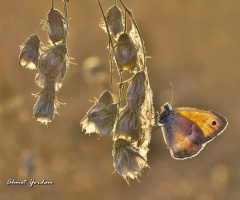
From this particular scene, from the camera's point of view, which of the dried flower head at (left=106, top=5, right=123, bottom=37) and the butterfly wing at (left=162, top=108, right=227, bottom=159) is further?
the butterfly wing at (left=162, top=108, right=227, bottom=159)

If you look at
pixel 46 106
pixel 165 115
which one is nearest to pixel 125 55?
pixel 46 106

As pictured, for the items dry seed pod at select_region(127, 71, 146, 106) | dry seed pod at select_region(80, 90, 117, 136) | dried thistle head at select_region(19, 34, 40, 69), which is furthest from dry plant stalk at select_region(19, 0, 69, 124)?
dry seed pod at select_region(127, 71, 146, 106)

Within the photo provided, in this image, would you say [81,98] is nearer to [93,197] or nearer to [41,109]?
[93,197]

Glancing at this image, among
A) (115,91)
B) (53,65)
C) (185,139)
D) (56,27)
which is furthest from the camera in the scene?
(115,91)

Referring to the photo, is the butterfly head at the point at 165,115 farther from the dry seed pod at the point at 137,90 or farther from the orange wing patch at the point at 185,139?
the dry seed pod at the point at 137,90

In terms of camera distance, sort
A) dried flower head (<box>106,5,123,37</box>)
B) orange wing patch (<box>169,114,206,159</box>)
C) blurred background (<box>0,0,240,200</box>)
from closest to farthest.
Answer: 1. dried flower head (<box>106,5,123,37</box>)
2. orange wing patch (<box>169,114,206,159</box>)
3. blurred background (<box>0,0,240,200</box>)

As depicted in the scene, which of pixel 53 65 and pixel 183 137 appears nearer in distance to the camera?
pixel 53 65

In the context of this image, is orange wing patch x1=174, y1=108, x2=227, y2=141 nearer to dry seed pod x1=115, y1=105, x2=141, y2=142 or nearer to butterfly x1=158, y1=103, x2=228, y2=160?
butterfly x1=158, y1=103, x2=228, y2=160

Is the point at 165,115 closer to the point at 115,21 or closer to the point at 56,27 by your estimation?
the point at 115,21
